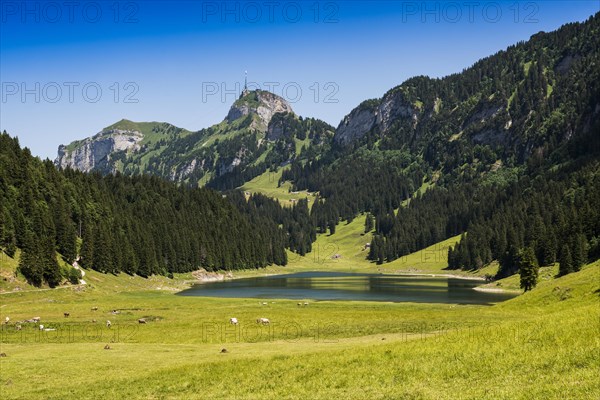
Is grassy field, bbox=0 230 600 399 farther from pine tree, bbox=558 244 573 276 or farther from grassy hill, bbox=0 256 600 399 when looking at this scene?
pine tree, bbox=558 244 573 276

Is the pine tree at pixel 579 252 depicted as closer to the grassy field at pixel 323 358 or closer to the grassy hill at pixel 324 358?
the grassy field at pixel 323 358

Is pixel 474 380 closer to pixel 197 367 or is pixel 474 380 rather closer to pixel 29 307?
pixel 197 367

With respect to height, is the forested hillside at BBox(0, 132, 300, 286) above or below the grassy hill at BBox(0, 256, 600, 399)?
above

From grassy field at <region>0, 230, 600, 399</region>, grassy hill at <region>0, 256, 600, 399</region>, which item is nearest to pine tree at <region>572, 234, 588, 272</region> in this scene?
grassy field at <region>0, 230, 600, 399</region>

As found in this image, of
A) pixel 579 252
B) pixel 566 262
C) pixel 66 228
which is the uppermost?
pixel 66 228

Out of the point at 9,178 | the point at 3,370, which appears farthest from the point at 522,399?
the point at 9,178

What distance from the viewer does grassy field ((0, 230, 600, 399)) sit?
25922 millimetres

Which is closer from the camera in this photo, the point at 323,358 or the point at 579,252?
the point at 323,358

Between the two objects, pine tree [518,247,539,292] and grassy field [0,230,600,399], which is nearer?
grassy field [0,230,600,399]

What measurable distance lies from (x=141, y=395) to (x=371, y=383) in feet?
45.1

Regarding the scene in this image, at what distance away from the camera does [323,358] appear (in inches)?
1422

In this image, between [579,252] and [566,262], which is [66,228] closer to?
[566,262]

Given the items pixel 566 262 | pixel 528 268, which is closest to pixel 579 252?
A: pixel 566 262

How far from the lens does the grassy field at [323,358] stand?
25.9 meters
